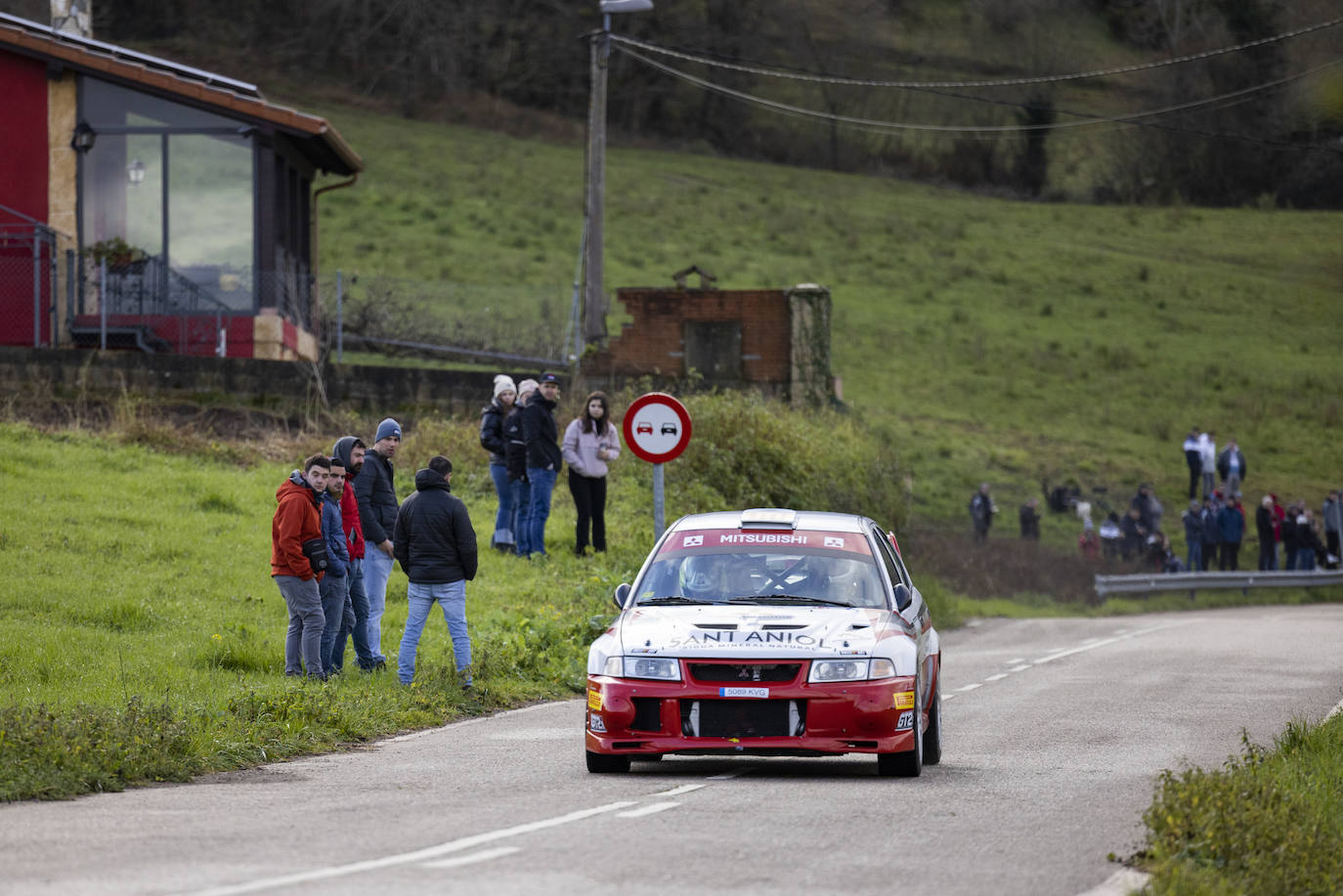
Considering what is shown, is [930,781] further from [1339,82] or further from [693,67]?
[693,67]

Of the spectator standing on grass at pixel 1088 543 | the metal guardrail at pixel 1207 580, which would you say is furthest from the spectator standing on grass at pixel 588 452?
the spectator standing on grass at pixel 1088 543

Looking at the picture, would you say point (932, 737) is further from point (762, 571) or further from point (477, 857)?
point (477, 857)

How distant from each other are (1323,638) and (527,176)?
46359 millimetres

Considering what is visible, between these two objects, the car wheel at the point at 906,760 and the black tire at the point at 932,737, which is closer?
the car wheel at the point at 906,760

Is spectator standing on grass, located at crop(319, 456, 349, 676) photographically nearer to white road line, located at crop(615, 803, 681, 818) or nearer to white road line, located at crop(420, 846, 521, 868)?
white road line, located at crop(615, 803, 681, 818)

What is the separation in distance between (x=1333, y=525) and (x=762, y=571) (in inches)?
1130

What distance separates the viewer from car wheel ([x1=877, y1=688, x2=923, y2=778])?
9.94 meters

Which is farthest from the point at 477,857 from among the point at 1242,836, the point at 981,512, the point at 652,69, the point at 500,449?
the point at 652,69

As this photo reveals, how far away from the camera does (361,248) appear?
4828cm

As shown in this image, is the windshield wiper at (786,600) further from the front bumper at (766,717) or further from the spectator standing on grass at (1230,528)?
the spectator standing on grass at (1230,528)

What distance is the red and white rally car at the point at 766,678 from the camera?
9.69 m

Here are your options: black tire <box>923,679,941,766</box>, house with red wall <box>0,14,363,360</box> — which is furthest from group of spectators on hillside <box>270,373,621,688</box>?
house with red wall <box>0,14,363,360</box>

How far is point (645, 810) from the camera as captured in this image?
8.58m

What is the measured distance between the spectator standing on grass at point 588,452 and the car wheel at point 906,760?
1047cm
